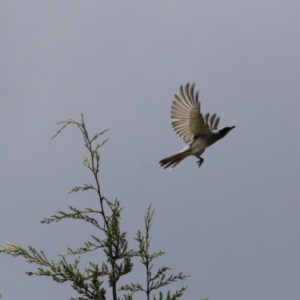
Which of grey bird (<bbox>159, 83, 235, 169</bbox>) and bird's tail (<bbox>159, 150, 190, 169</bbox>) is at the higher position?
grey bird (<bbox>159, 83, 235, 169</bbox>)

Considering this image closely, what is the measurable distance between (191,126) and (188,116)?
0.18 metres

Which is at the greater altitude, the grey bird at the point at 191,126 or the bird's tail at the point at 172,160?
the grey bird at the point at 191,126

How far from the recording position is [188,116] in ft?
33.8

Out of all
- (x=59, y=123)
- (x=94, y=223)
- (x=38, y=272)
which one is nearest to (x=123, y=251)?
(x=94, y=223)

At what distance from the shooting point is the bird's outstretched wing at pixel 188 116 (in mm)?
10055

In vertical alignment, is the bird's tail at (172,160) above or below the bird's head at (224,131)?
below

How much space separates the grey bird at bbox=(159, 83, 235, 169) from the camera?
10.0 meters

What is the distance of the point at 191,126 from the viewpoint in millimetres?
10328

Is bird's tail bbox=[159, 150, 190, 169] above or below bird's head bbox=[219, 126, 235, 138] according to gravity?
below

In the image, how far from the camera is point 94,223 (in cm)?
640

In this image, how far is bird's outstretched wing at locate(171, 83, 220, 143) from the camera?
10055 millimetres

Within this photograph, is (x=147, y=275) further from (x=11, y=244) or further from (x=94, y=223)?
(x=11, y=244)

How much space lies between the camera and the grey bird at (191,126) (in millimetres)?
10016

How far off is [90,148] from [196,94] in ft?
12.2
